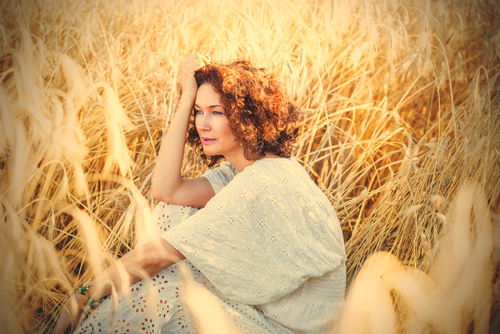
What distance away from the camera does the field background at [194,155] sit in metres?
1.13

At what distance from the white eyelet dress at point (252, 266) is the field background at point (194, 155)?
7.0 inches

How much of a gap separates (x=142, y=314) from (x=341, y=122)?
1.43 meters

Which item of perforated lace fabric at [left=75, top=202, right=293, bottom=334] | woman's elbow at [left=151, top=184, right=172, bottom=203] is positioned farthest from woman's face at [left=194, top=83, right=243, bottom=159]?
perforated lace fabric at [left=75, top=202, right=293, bottom=334]

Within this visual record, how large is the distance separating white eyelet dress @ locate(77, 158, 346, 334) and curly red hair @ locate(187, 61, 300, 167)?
0.18 metres

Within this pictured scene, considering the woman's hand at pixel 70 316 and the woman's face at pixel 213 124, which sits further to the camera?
the woman's face at pixel 213 124

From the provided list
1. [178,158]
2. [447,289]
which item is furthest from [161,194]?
[447,289]

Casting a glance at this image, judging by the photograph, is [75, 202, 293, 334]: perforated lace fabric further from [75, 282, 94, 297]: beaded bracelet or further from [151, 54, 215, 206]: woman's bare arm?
[151, 54, 215, 206]: woman's bare arm

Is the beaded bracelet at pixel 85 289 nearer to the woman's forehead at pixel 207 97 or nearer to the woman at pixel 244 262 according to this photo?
the woman at pixel 244 262

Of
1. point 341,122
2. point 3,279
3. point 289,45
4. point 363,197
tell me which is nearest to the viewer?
point 3,279

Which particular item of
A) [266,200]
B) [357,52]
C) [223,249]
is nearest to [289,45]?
[357,52]

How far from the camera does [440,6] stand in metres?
1.96

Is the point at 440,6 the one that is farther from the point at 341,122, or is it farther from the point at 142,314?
the point at 142,314

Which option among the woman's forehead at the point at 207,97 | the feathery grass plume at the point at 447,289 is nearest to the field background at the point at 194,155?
the feathery grass plume at the point at 447,289

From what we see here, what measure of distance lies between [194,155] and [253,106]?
55 centimetres
